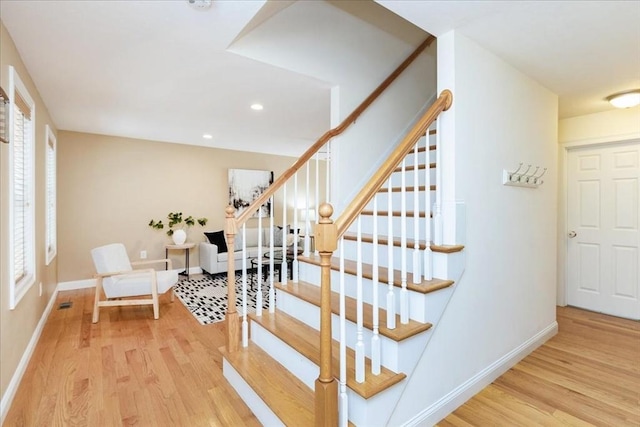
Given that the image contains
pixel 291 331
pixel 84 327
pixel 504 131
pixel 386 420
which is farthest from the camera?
pixel 84 327

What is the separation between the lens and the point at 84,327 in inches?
128

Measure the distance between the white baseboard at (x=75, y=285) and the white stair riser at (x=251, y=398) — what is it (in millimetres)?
3679

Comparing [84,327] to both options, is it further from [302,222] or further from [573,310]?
[573,310]

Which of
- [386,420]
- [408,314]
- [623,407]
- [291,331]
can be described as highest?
[408,314]

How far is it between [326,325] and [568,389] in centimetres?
191

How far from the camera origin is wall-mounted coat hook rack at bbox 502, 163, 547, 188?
7.66ft

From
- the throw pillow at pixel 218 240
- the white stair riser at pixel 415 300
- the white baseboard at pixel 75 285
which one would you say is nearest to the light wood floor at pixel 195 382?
the white stair riser at pixel 415 300

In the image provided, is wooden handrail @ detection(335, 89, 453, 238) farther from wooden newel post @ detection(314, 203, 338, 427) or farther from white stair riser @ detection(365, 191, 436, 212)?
white stair riser @ detection(365, 191, 436, 212)

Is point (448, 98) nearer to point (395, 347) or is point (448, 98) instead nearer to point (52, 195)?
point (395, 347)

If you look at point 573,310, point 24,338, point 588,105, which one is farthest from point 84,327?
point 588,105

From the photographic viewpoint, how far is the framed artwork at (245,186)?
6109 mm

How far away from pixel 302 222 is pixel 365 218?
14.4 feet

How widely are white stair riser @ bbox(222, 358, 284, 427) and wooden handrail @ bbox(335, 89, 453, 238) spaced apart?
3.49 feet

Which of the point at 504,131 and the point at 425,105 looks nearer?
the point at 504,131
